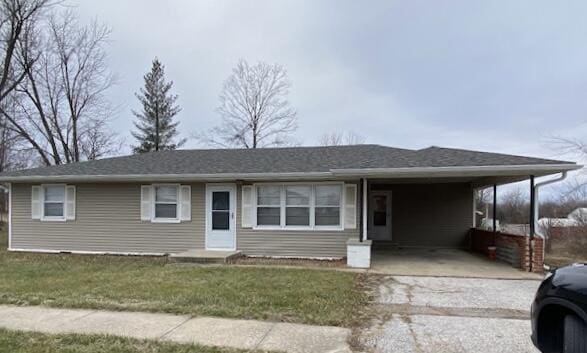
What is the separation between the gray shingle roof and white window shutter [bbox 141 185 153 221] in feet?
1.81

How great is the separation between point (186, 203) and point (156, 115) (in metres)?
24.1

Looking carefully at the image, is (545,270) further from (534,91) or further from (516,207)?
(516,207)

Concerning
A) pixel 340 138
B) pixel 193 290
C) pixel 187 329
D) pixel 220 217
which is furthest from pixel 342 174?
pixel 340 138

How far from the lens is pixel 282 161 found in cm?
1302

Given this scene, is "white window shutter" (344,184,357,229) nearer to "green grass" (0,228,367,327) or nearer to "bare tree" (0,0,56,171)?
"green grass" (0,228,367,327)

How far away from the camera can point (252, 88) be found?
32188 mm

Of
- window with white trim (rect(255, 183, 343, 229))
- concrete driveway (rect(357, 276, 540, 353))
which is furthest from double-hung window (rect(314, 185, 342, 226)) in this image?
concrete driveway (rect(357, 276, 540, 353))

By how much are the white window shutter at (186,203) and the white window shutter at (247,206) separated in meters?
1.62

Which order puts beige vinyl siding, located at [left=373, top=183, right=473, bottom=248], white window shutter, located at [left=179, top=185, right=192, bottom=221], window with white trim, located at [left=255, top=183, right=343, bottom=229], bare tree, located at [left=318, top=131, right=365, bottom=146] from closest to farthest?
window with white trim, located at [left=255, top=183, right=343, bottom=229] → white window shutter, located at [left=179, top=185, right=192, bottom=221] → beige vinyl siding, located at [left=373, top=183, right=473, bottom=248] → bare tree, located at [left=318, top=131, right=365, bottom=146]

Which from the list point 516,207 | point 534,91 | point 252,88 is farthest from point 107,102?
point 516,207

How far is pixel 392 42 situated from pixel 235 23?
5.75 meters

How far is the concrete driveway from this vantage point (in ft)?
15.5

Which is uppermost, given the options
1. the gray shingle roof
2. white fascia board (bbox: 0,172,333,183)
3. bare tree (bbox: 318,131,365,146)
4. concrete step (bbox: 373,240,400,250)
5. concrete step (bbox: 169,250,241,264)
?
bare tree (bbox: 318,131,365,146)

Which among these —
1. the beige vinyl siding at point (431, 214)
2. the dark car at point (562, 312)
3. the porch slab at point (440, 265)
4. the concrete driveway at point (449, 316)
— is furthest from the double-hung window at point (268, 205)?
the dark car at point (562, 312)
